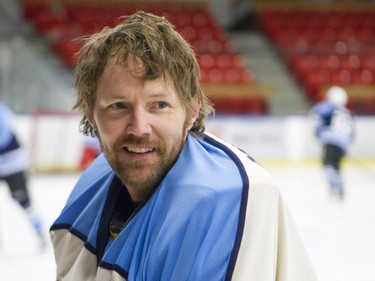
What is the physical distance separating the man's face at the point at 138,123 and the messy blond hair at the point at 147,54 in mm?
15

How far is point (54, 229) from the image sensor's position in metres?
1.25

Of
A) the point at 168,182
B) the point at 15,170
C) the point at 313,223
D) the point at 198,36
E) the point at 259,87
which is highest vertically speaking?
the point at 198,36

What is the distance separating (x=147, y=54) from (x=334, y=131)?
5.07m

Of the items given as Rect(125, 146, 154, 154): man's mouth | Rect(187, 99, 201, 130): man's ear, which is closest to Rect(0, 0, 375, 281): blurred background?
Rect(187, 99, 201, 130): man's ear

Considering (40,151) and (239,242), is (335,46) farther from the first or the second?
(239,242)

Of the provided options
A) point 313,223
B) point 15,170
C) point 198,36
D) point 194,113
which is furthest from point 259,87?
point 194,113

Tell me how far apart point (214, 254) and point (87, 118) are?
1.32 ft

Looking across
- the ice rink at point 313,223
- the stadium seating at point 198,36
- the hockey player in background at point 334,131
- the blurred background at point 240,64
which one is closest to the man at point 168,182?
the ice rink at point 313,223

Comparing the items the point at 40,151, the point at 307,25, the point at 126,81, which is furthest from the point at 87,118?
the point at 307,25

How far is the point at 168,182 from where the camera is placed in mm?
1006

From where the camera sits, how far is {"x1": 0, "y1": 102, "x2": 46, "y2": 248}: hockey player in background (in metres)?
3.95

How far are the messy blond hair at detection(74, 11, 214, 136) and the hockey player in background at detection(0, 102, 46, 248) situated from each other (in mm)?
2975

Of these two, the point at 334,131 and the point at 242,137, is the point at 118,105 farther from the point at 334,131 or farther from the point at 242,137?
the point at 242,137

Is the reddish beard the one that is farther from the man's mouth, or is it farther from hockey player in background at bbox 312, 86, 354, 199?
hockey player in background at bbox 312, 86, 354, 199
